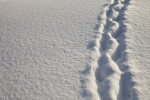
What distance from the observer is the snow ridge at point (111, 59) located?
0.88m

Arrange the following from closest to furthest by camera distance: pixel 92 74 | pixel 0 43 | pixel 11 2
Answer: pixel 92 74 → pixel 0 43 → pixel 11 2

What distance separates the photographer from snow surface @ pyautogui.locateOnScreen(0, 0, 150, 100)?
894mm

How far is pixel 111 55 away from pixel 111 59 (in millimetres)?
38

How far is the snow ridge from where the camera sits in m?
0.88

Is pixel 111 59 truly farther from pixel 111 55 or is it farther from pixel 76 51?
pixel 76 51

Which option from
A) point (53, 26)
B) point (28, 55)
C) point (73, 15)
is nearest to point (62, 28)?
point (53, 26)

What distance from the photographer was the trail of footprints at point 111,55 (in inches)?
34.5

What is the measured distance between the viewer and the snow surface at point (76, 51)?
35.2 inches

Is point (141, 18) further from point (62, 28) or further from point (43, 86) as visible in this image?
point (43, 86)

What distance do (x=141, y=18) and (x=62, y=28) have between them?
0.70m

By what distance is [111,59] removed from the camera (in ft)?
3.50

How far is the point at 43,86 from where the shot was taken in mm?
921

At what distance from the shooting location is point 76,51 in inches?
44.9

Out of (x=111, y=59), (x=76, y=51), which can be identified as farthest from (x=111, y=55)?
(x=76, y=51)
